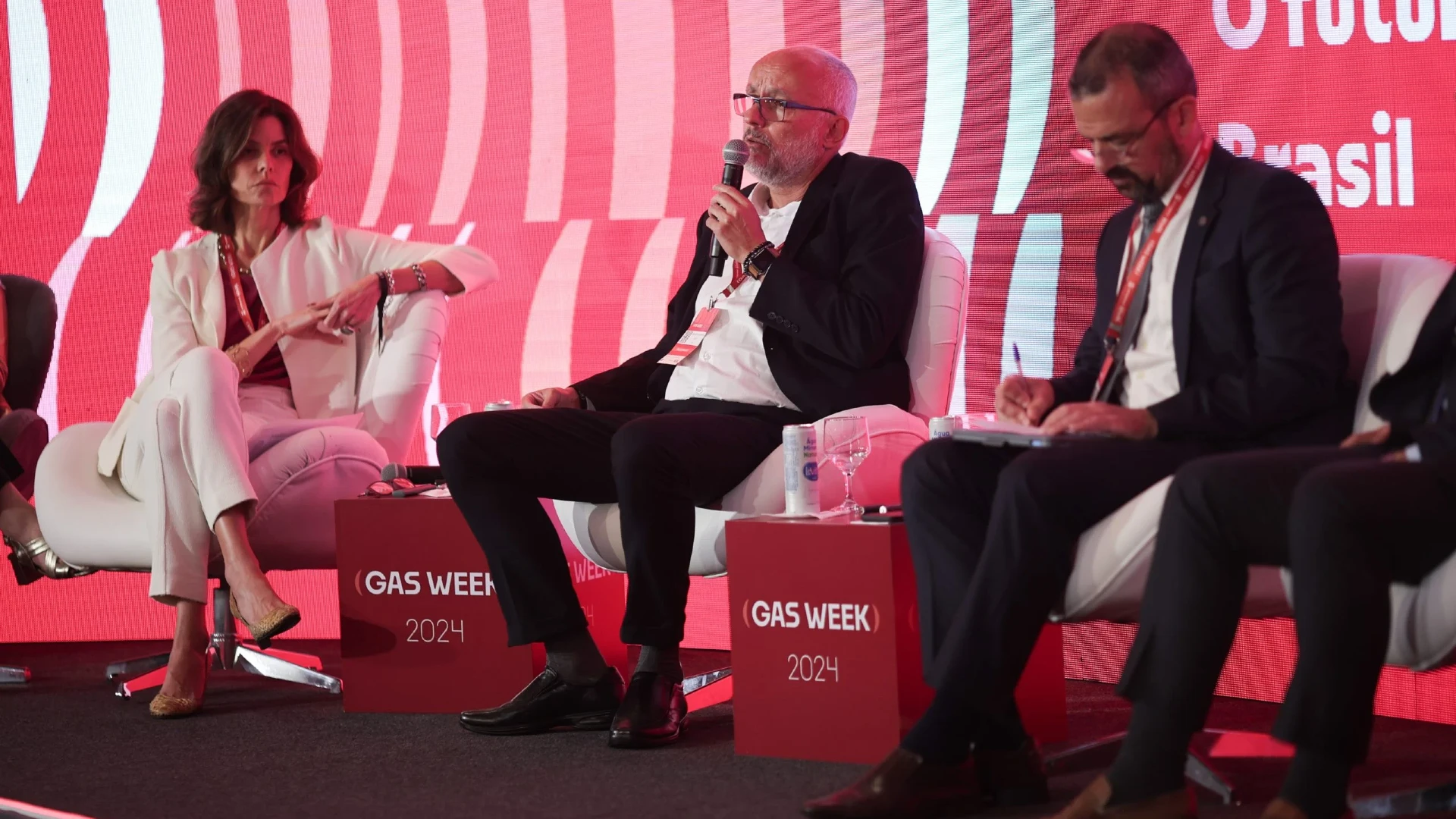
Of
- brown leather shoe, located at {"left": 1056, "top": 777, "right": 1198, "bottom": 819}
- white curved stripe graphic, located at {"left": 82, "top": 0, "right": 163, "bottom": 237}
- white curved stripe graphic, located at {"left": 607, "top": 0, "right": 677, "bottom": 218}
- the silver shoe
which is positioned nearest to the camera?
brown leather shoe, located at {"left": 1056, "top": 777, "right": 1198, "bottom": 819}

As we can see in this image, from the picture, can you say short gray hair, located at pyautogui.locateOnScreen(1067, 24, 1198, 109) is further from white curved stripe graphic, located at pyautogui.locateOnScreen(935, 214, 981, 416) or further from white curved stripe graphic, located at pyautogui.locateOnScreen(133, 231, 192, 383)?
white curved stripe graphic, located at pyautogui.locateOnScreen(133, 231, 192, 383)

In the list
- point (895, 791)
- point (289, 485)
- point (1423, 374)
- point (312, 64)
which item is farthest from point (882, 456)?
point (312, 64)

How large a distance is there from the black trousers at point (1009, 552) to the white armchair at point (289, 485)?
Answer: 1701mm

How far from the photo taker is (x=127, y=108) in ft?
16.3

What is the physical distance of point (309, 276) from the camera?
4004 millimetres

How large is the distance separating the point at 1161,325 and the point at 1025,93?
4.78ft

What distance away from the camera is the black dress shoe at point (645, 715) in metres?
2.93

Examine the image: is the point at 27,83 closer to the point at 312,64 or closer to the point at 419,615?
the point at 312,64

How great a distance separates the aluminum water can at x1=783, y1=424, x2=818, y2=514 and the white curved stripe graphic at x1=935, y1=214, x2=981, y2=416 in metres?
1.11

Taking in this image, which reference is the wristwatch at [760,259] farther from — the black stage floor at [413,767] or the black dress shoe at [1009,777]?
the black dress shoe at [1009,777]

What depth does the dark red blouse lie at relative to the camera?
12.9ft

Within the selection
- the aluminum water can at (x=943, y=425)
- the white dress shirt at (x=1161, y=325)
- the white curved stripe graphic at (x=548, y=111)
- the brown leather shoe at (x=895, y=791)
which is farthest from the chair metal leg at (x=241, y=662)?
the white dress shirt at (x=1161, y=325)


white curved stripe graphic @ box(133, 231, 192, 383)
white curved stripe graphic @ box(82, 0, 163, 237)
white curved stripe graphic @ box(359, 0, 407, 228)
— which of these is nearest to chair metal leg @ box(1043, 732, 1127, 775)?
white curved stripe graphic @ box(359, 0, 407, 228)

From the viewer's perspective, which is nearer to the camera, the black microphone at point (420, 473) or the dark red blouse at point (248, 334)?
the black microphone at point (420, 473)
